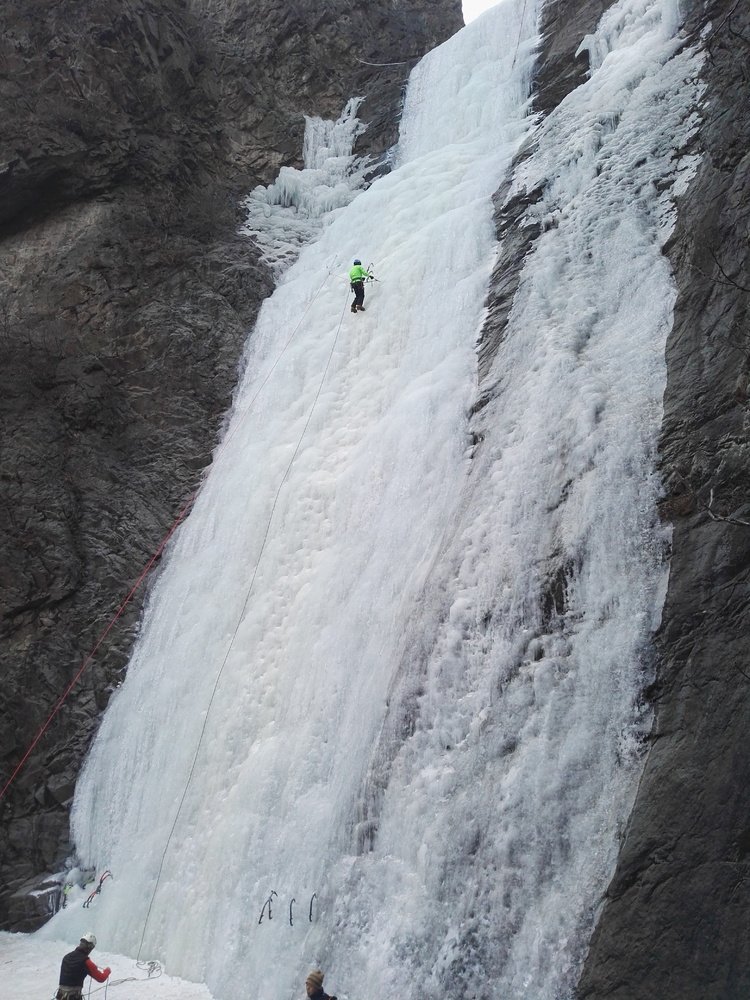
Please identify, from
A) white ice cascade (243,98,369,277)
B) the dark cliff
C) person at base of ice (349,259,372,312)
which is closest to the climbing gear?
the dark cliff

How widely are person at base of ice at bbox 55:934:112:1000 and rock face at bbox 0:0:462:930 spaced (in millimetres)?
2408

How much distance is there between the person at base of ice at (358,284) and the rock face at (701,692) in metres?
5.52

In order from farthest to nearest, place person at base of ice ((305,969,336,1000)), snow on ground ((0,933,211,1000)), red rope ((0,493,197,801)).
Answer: red rope ((0,493,197,801)) < snow on ground ((0,933,211,1000)) < person at base of ice ((305,969,336,1000))

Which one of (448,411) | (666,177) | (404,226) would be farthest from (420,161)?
(448,411)

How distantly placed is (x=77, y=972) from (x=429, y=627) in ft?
12.4

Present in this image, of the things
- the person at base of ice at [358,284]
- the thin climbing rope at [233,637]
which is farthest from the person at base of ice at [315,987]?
the person at base of ice at [358,284]

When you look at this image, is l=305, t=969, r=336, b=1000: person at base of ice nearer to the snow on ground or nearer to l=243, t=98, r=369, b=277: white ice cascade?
the snow on ground

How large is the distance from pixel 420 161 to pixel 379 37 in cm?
583

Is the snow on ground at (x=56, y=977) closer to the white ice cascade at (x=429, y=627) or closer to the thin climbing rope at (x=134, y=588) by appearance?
the white ice cascade at (x=429, y=627)

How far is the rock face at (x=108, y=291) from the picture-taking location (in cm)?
974

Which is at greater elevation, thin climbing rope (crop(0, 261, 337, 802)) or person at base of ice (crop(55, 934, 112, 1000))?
thin climbing rope (crop(0, 261, 337, 802))

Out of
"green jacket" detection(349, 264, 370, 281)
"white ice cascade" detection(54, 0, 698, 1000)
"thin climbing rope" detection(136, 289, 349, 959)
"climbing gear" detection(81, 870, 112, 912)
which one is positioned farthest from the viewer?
"green jacket" detection(349, 264, 370, 281)

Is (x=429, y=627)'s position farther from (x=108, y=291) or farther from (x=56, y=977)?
(x=108, y=291)

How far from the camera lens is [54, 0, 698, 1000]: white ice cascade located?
18.0 feet
